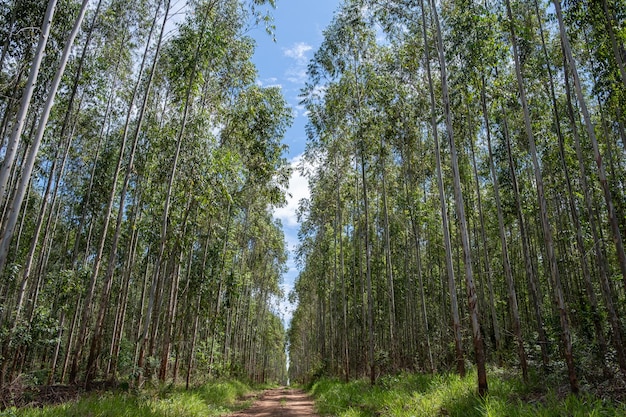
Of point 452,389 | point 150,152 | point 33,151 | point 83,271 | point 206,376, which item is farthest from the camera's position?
point 206,376

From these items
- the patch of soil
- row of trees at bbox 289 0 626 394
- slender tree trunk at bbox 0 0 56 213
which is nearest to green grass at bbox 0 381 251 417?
the patch of soil

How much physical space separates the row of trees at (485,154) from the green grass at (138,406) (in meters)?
5.42

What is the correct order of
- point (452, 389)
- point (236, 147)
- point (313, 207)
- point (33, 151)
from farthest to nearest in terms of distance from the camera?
point (313, 207)
point (236, 147)
point (452, 389)
point (33, 151)

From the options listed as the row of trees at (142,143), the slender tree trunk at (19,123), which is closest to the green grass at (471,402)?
the row of trees at (142,143)

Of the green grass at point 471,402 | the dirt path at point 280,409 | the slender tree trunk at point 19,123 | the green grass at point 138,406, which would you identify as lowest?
the dirt path at point 280,409

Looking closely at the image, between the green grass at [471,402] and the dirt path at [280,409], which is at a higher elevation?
the green grass at [471,402]

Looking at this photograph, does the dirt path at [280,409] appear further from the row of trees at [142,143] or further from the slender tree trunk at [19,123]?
the slender tree trunk at [19,123]

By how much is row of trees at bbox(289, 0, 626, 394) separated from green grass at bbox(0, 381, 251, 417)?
5419 mm

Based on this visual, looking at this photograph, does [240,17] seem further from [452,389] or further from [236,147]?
[452,389]

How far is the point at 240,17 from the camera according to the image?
11883 millimetres

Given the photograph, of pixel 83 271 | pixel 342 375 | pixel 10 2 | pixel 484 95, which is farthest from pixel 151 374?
pixel 484 95

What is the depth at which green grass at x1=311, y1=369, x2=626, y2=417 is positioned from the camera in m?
5.01

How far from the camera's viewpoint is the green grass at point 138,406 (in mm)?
5883

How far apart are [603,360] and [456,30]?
871 centimetres
